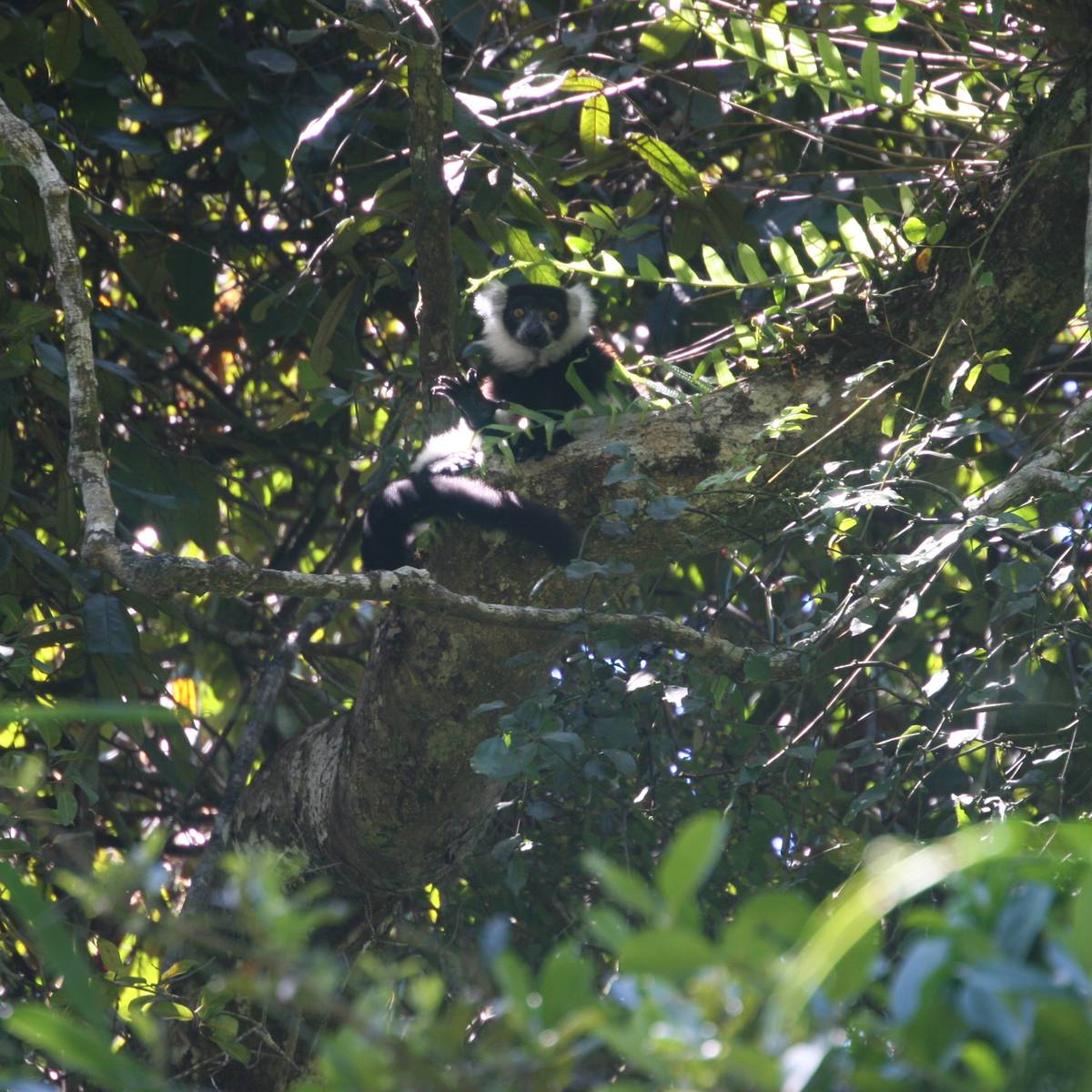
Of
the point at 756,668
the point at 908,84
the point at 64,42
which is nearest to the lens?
the point at 756,668

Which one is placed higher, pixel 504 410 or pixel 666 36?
pixel 666 36

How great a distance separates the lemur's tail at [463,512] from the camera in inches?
122

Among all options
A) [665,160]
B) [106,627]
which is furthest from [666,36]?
[106,627]

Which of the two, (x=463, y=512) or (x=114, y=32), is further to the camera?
(x=114, y=32)

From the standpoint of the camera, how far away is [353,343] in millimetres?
4203

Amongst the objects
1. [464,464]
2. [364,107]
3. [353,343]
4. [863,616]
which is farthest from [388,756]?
[364,107]

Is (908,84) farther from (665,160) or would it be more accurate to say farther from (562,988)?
(562,988)

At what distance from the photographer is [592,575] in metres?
2.75

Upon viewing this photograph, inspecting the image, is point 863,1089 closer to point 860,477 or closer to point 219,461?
point 860,477

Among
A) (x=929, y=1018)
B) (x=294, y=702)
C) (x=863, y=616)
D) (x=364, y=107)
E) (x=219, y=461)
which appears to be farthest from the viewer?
(x=219, y=461)

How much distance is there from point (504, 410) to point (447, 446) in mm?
189

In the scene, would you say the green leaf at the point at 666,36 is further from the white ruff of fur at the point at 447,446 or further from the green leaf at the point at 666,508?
the green leaf at the point at 666,508

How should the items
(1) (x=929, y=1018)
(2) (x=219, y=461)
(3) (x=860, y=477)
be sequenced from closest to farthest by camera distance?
(1) (x=929, y=1018) < (3) (x=860, y=477) < (2) (x=219, y=461)

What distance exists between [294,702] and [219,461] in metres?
1.20
